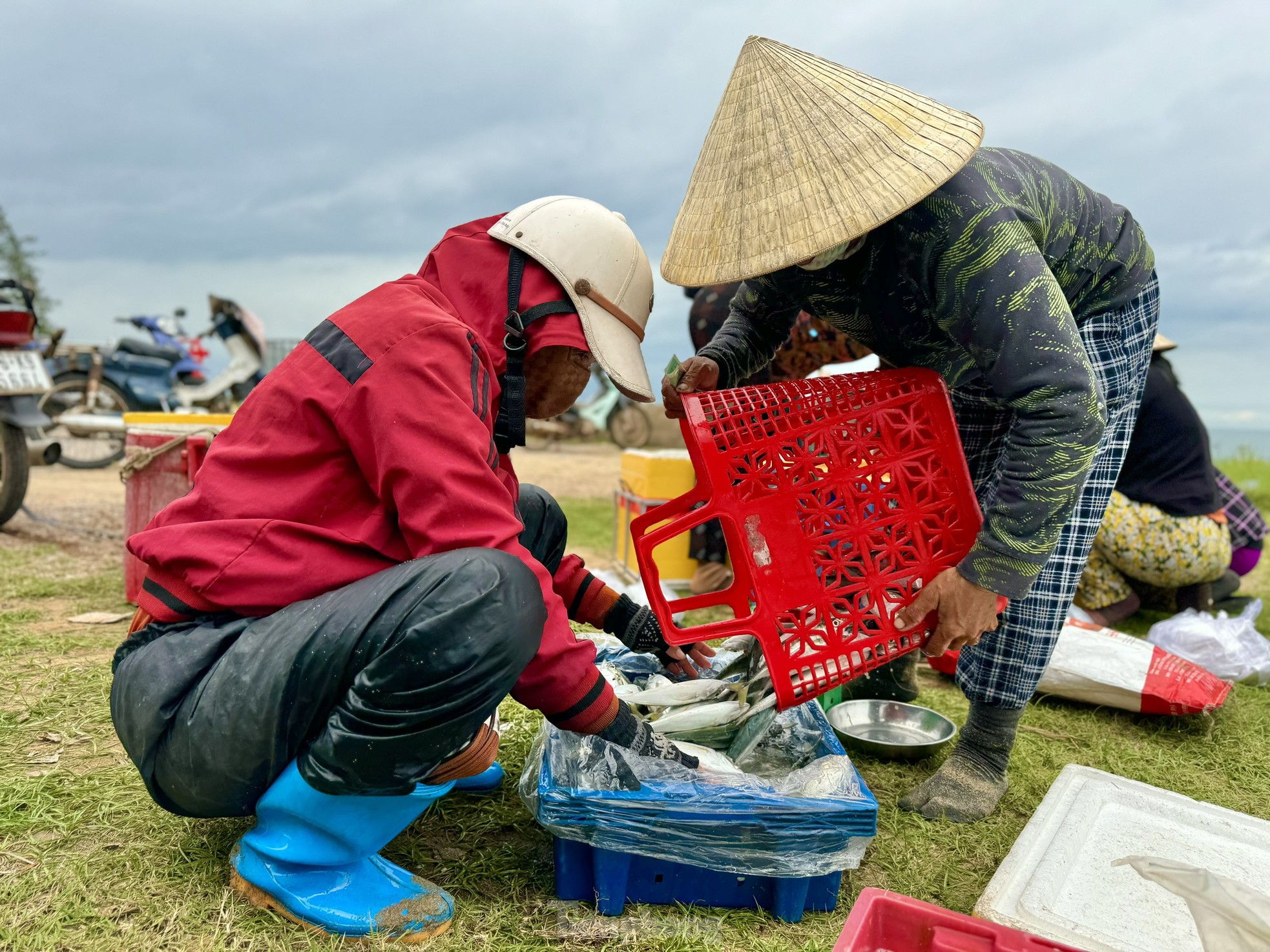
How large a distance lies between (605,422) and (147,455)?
972 centimetres

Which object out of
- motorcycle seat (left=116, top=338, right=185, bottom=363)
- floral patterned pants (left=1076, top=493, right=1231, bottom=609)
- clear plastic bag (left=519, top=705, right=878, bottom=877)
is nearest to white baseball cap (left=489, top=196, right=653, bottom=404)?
clear plastic bag (left=519, top=705, right=878, bottom=877)

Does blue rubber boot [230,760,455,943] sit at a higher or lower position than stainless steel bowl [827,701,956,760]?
higher

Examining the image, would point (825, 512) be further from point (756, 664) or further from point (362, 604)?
point (362, 604)

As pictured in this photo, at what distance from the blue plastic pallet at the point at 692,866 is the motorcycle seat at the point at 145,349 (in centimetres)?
933

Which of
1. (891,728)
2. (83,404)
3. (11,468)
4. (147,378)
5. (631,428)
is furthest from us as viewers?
(631,428)

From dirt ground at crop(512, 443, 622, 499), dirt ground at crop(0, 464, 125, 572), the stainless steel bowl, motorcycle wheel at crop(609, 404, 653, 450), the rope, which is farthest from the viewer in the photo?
motorcycle wheel at crop(609, 404, 653, 450)

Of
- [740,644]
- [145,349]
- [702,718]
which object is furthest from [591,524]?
[145,349]

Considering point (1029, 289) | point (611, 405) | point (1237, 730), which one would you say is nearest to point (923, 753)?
point (1237, 730)

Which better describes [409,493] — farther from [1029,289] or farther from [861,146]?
[1029,289]

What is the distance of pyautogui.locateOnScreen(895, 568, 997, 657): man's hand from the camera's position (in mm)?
1595

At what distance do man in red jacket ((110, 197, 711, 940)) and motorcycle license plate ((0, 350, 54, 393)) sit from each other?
3.98m

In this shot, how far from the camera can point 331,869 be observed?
1.50 m

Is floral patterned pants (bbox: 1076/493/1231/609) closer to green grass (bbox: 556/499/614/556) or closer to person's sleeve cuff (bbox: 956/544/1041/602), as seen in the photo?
person's sleeve cuff (bbox: 956/544/1041/602)

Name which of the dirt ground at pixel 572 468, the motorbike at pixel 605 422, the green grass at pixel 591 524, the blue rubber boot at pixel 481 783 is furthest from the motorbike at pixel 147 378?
the blue rubber boot at pixel 481 783
